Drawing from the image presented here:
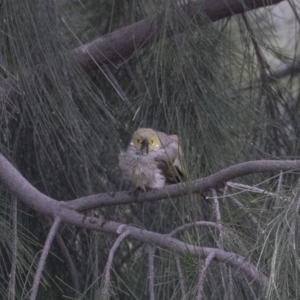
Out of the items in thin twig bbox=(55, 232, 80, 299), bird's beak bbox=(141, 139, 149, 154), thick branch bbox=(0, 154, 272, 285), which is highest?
bird's beak bbox=(141, 139, 149, 154)

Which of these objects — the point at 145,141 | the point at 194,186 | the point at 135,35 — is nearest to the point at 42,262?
the point at 194,186

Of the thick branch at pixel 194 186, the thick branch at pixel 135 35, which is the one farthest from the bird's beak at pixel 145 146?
the thick branch at pixel 135 35

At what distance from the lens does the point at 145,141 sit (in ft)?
7.82

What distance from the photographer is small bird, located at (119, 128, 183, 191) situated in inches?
92.7

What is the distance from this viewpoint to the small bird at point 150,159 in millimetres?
2355

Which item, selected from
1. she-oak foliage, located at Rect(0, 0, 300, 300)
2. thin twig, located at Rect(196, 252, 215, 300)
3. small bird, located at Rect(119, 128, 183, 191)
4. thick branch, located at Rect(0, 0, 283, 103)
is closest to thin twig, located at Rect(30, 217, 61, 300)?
she-oak foliage, located at Rect(0, 0, 300, 300)

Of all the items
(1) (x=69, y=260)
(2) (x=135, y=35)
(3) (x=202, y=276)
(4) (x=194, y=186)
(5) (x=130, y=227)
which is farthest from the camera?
(2) (x=135, y=35)

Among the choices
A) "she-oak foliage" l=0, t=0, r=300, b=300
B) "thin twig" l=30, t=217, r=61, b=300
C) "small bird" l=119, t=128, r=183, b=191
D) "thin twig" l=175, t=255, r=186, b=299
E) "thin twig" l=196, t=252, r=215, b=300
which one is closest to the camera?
"thin twig" l=196, t=252, r=215, b=300

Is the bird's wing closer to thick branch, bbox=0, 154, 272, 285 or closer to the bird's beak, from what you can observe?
the bird's beak

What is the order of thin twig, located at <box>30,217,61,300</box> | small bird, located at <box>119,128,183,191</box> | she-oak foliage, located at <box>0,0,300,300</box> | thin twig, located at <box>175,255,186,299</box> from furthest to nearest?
small bird, located at <box>119,128,183,191</box> → she-oak foliage, located at <box>0,0,300,300</box> → thin twig, located at <box>30,217,61,300</box> → thin twig, located at <box>175,255,186,299</box>

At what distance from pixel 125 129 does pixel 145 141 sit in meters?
0.28

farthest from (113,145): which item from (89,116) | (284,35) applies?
(284,35)

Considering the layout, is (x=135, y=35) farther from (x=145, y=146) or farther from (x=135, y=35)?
(x=145, y=146)

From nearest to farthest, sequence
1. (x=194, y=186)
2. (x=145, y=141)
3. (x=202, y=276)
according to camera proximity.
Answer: (x=202, y=276) < (x=194, y=186) < (x=145, y=141)
